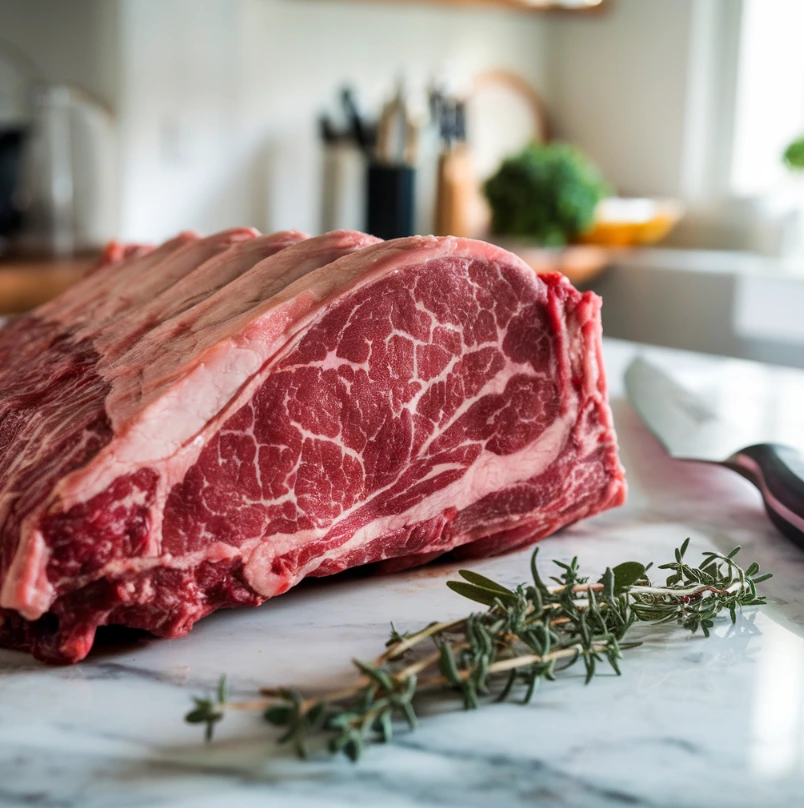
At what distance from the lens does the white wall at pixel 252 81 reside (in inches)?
133

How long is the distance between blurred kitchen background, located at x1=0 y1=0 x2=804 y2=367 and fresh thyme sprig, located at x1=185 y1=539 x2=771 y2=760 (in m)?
2.28

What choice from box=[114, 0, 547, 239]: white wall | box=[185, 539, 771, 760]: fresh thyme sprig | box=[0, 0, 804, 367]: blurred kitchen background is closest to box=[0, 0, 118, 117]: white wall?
box=[0, 0, 804, 367]: blurred kitchen background

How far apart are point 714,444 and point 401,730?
2.61ft

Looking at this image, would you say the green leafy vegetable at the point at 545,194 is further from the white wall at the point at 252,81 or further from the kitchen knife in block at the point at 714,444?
the kitchen knife in block at the point at 714,444

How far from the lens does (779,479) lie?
1.18m

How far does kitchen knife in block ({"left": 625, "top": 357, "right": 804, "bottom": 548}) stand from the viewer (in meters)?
1.16

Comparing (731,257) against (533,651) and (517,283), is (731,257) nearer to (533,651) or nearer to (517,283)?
(517,283)

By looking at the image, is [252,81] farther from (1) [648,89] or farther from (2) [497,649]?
(2) [497,649]

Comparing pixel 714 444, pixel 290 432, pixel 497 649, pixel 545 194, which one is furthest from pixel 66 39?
pixel 497 649

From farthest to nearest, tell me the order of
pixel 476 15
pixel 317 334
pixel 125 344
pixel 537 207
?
pixel 476 15, pixel 537 207, pixel 125 344, pixel 317 334

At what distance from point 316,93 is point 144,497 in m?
3.18

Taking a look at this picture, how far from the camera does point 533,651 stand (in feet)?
2.57

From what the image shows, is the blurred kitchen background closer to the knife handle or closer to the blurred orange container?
the blurred orange container

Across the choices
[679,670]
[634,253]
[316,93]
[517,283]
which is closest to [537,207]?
[634,253]
